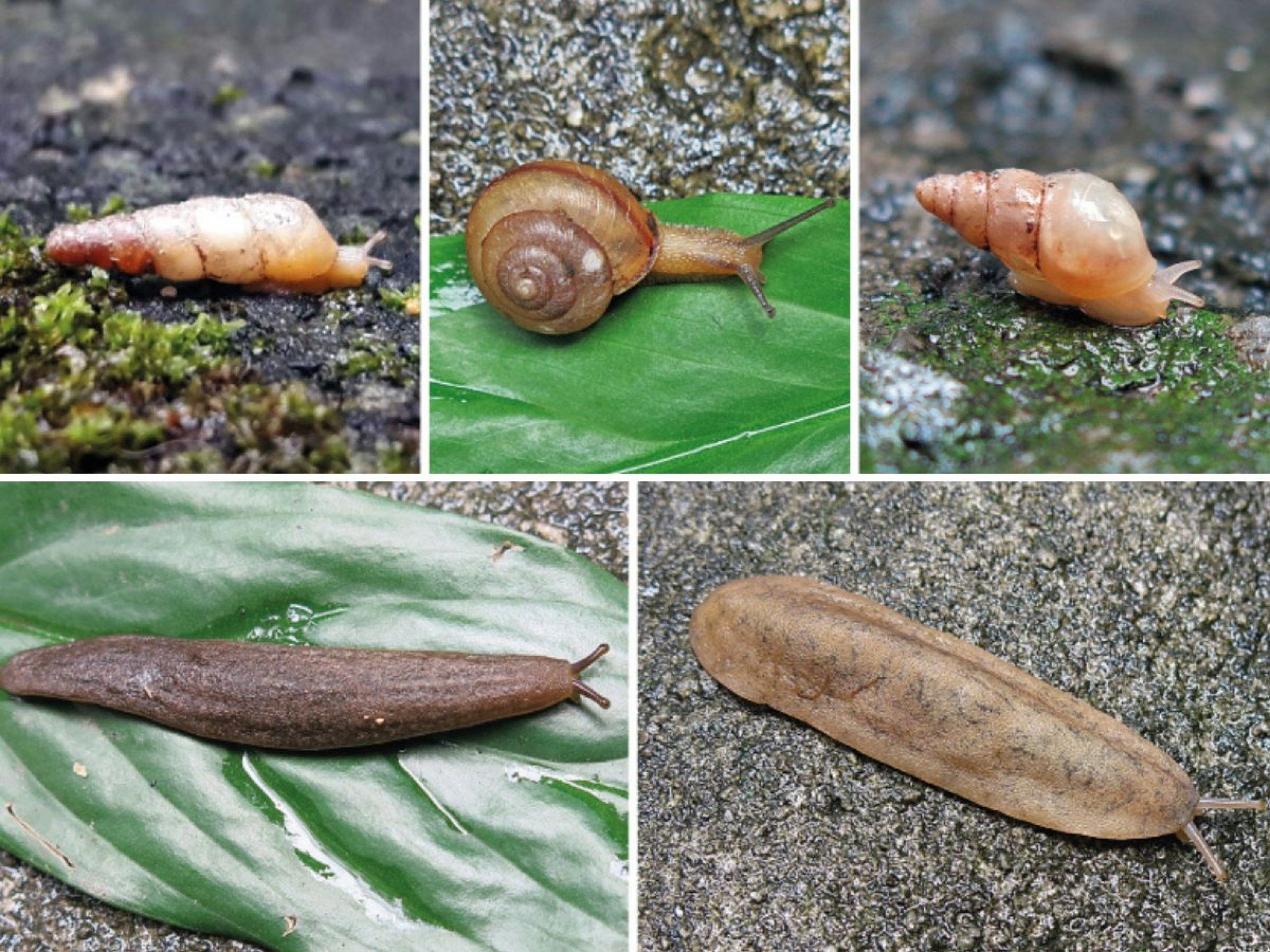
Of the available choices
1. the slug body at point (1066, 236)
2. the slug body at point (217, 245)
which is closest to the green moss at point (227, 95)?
the slug body at point (217, 245)

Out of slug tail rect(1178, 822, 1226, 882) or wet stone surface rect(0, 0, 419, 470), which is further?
wet stone surface rect(0, 0, 419, 470)

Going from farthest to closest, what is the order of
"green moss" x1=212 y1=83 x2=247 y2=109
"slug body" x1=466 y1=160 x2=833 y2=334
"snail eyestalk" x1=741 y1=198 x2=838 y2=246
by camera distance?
"green moss" x1=212 y1=83 x2=247 y2=109, "snail eyestalk" x1=741 y1=198 x2=838 y2=246, "slug body" x1=466 y1=160 x2=833 y2=334

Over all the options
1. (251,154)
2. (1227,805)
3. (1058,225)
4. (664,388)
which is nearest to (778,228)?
(664,388)

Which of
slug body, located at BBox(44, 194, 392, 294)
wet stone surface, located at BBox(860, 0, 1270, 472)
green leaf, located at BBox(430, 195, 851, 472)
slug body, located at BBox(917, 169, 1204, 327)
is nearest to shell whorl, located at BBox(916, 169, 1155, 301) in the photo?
slug body, located at BBox(917, 169, 1204, 327)

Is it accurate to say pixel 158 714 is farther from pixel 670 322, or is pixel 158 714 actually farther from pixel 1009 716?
pixel 1009 716

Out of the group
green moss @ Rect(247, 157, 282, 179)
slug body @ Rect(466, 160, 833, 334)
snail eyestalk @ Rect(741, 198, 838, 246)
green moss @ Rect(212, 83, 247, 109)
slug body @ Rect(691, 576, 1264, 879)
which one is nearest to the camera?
slug body @ Rect(691, 576, 1264, 879)

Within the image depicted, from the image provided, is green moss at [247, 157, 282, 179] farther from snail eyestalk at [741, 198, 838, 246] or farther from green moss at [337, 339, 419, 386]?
snail eyestalk at [741, 198, 838, 246]

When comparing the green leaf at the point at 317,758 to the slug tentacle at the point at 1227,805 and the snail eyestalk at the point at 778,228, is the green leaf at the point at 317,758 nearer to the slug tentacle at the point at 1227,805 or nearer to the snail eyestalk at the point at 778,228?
the snail eyestalk at the point at 778,228
